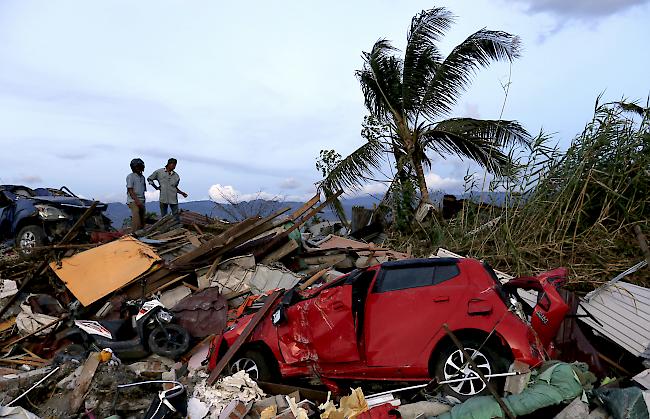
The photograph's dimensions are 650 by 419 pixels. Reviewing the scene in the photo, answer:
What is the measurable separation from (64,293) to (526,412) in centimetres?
814

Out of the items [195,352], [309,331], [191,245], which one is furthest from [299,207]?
[309,331]

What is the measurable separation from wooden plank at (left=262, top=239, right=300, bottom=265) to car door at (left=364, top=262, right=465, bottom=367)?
14.8 ft

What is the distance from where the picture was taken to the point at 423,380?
5.48m

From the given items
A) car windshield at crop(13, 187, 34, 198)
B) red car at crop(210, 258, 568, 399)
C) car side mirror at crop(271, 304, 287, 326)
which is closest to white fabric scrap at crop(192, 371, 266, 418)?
red car at crop(210, 258, 568, 399)

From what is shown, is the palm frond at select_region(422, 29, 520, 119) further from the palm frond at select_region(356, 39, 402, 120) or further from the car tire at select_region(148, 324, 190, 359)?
the car tire at select_region(148, 324, 190, 359)

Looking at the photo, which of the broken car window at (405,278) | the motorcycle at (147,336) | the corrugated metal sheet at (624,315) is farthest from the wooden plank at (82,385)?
the corrugated metal sheet at (624,315)

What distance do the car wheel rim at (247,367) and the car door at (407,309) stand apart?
1362 millimetres

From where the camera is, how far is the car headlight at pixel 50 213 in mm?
10617

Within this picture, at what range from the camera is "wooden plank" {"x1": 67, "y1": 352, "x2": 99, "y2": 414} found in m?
5.47

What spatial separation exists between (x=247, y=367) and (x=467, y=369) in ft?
8.28

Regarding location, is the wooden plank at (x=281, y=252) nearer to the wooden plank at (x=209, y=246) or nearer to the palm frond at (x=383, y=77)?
the wooden plank at (x=209, y=246)

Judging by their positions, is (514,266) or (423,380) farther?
(514,266)

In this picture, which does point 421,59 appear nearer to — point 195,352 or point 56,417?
point 195,352

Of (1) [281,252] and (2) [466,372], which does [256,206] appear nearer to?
(1) [281,252]
